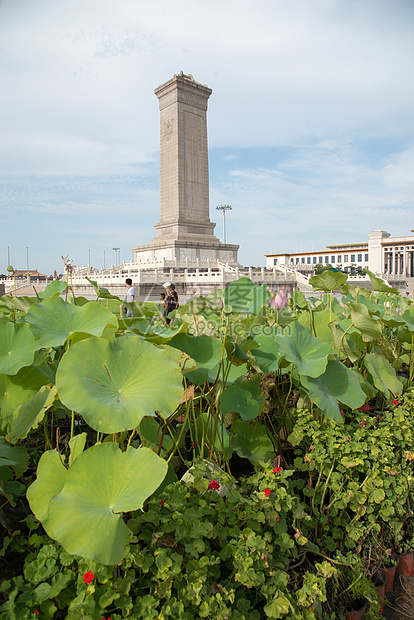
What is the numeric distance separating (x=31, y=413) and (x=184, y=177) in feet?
79.1

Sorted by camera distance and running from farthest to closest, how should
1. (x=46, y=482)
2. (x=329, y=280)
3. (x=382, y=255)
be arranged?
1. (x=382, y=255)
2. (x=329, y=280)
3. (x=46, y=482)

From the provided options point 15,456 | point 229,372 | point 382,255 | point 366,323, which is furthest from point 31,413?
point 382,255

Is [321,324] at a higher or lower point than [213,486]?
higher

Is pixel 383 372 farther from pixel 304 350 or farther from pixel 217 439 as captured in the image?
pixel 217 439

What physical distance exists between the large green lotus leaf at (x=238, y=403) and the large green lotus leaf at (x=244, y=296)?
47 cm

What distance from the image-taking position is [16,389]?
1502mm

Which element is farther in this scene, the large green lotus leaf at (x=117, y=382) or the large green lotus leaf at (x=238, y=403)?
the large green lotus leaf at (x=238, y=403)

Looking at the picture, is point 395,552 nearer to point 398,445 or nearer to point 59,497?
point 398,445

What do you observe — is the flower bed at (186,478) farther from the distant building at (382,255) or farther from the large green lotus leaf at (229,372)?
the distant building at (382,255)

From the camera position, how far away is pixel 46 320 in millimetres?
1465

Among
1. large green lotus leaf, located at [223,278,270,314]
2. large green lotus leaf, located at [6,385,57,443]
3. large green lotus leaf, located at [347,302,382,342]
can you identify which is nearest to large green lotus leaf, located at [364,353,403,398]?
large green lotus leaf, located at [347,302,382,342]

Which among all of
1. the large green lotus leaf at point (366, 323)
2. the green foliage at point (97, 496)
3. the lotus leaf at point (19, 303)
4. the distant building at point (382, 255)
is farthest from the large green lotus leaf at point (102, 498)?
the distant building at point (382, 255)

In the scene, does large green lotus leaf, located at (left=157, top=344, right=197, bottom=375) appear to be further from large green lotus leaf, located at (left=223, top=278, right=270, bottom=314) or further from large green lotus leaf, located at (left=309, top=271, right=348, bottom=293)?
large green lotus leaf, located at (left=309, top=271, right=348, bottom=293)

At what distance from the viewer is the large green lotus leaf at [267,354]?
166cm
